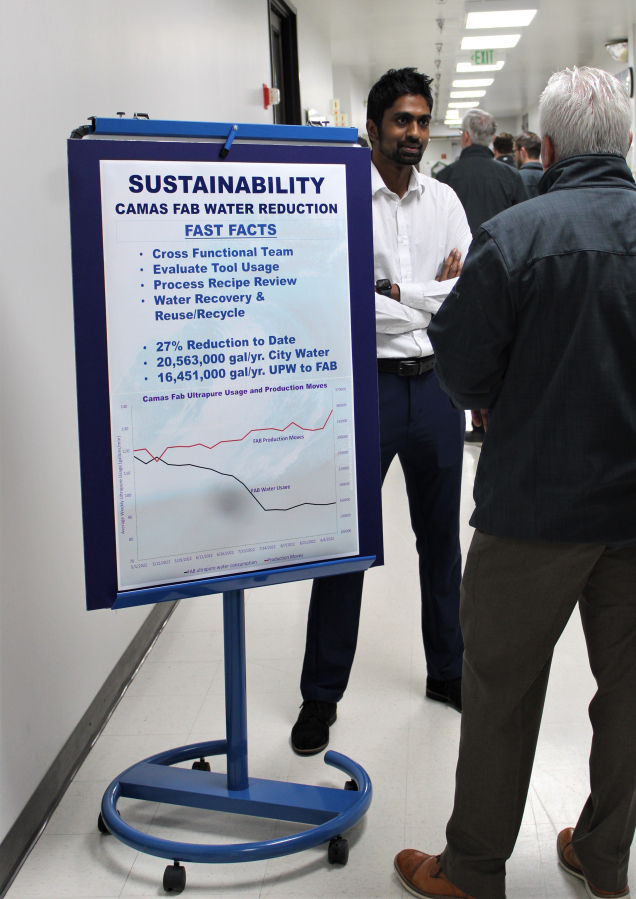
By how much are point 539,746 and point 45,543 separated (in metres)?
1.34

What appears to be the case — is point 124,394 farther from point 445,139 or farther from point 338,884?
point 445,139

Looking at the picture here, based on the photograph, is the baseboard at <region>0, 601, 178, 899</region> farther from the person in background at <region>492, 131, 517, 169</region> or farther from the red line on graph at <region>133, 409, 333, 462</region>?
the person in background at <region>492, 131, 517, 169</region>

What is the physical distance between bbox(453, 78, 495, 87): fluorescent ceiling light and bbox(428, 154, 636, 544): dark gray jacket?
11.9 m

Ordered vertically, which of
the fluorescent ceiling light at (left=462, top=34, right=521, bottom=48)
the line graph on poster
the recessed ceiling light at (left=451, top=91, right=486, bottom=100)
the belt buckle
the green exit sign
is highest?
the recessed ceiling light at (left=451, top=91, right=486, bottom=100)

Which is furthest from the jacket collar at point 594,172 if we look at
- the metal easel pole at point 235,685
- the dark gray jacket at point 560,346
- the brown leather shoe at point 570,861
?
the brown leather shoe at point 570,861

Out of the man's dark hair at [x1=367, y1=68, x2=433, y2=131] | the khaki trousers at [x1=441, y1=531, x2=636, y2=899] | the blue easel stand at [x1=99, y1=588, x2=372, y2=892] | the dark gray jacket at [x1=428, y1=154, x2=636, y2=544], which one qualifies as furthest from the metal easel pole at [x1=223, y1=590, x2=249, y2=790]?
the man's dark hair at [x1=367, y1=68, x2=433, y2=131]

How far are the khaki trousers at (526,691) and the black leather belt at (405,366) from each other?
0.70m

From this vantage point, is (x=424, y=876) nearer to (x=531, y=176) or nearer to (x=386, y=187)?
(x=386, y=187)

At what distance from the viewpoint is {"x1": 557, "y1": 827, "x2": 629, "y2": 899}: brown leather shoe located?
1545 millimetres

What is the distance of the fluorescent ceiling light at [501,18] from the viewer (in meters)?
7.15

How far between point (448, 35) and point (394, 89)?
802cm

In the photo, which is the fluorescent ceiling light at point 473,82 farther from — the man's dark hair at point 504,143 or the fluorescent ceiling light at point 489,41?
the man's dark hair at point 504,143

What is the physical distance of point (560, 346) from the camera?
1276mm

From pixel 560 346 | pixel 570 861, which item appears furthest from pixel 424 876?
pixel 560 346
